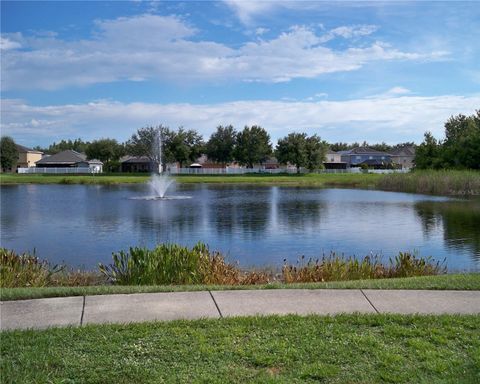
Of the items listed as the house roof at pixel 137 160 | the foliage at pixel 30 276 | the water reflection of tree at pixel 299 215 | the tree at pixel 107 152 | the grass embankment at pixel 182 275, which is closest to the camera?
the grass embankment at pixel 182 275

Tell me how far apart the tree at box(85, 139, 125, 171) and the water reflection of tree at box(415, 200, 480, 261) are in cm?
8543

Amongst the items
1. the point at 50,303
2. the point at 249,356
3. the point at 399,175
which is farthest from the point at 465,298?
the point at 399,175

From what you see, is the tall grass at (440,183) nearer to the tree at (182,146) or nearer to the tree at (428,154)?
the tree at (428,154)

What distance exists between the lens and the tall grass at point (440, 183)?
5172 centimetres

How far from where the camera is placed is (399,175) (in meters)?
64.1

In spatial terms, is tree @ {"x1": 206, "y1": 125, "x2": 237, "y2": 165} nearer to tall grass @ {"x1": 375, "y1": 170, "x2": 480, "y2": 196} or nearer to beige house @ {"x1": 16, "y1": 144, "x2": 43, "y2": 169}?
beige house @ {"x1": 16, "y1": 144, "x2": 43, "y2": 169}

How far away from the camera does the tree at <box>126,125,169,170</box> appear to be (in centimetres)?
10769

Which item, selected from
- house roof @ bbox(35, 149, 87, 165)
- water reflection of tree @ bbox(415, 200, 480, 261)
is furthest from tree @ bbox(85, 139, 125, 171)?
water reflection of tree @ bbox(415, 200, 480, 261)

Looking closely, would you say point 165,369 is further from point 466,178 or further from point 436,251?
point 466,178

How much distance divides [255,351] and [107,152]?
114541 millimetres

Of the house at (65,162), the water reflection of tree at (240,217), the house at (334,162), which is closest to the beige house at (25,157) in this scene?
the house at (65,162)

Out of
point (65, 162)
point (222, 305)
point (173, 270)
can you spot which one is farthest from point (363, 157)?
point (222, 305)

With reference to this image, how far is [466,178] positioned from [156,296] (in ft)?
162

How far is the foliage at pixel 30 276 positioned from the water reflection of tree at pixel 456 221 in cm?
1271
